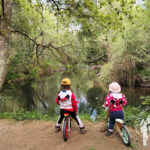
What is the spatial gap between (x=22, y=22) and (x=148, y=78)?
11.0 m

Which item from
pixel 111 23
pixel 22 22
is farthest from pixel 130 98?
pixel 22 22

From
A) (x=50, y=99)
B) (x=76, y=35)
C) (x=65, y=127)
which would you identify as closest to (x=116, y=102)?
(x=65, y=127)

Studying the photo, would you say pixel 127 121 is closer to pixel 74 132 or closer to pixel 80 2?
pixel 74 132

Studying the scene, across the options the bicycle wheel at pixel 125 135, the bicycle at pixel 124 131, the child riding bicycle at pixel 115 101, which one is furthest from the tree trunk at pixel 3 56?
the bicycle wheel at pixel 125 135

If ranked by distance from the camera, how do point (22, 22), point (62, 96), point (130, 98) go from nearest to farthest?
point (62, 96) → point (22, 22) → point (130, 98)

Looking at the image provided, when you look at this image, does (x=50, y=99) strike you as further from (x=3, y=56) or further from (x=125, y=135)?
(x=125, y=135)

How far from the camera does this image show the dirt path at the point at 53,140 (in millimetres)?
2711

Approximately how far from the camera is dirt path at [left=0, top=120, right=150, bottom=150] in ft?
8.89

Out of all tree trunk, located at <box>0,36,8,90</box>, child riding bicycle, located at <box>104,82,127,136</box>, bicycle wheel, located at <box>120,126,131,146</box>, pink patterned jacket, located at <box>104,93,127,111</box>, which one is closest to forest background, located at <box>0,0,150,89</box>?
tree trunk, located at <box>0,36,8,90</box>

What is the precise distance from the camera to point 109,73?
12.6 m

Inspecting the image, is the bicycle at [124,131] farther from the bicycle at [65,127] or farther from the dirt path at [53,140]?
the bicycle at [65,127]

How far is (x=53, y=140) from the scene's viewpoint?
119 inches

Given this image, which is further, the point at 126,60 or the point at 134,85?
the point at 134,85

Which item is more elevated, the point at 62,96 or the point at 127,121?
the point at 62,96
